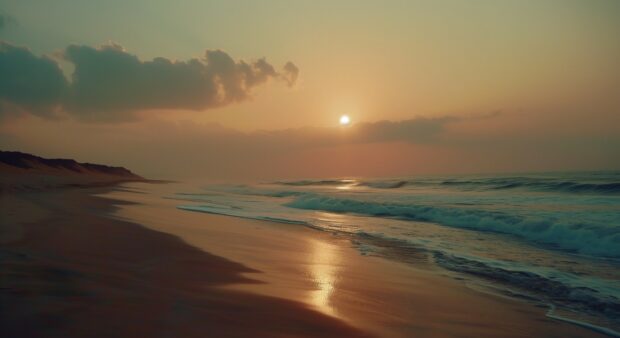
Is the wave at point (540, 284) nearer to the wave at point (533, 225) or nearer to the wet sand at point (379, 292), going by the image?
the wet sand at point (379, 292)

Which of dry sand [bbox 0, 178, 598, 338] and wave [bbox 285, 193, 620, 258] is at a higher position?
wave [bbox 285, 193, 620, 258]

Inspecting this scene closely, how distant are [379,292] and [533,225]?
28.4ft

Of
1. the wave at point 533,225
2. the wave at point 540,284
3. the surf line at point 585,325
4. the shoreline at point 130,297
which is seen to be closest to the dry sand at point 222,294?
the shoreline at point 130,297

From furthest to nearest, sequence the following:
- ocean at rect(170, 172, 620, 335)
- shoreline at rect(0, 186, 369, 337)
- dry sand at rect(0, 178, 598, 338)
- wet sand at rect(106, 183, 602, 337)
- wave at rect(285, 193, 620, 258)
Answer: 1. wave at rect(285, 193, 620, 258)
2. ocean at rect(170, 172, 620, 335)
3. wet sand at rect(106, 183, 602, 337)
4. dry sand at rect(0, 178, 598, 338)
5. shoreline at rect(0, 186, 369, 337)

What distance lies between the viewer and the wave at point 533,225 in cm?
935

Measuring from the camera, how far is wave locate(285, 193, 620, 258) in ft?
30.7

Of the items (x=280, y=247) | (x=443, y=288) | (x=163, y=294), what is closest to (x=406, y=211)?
(x=280, y=247)

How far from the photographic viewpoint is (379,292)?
16.4 ft

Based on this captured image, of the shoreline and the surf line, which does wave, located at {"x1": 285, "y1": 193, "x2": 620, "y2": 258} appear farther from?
the shoreline

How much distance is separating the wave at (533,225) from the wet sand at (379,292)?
505 cm

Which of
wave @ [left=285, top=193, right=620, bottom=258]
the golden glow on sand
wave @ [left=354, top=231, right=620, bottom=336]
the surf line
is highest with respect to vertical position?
wave @ [left=285, top=193, right=620, bottom=258]

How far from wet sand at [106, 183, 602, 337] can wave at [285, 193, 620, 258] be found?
5.05 meters

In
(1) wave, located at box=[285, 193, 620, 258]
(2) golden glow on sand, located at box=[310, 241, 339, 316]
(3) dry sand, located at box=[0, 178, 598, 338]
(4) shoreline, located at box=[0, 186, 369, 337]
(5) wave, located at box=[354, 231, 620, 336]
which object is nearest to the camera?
(4) shoreline, located at box=[0, 186, 369, 337]

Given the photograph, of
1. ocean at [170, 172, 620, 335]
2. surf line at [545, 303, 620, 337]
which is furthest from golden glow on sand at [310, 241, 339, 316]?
surf line at [545, 303, 620, 337]
